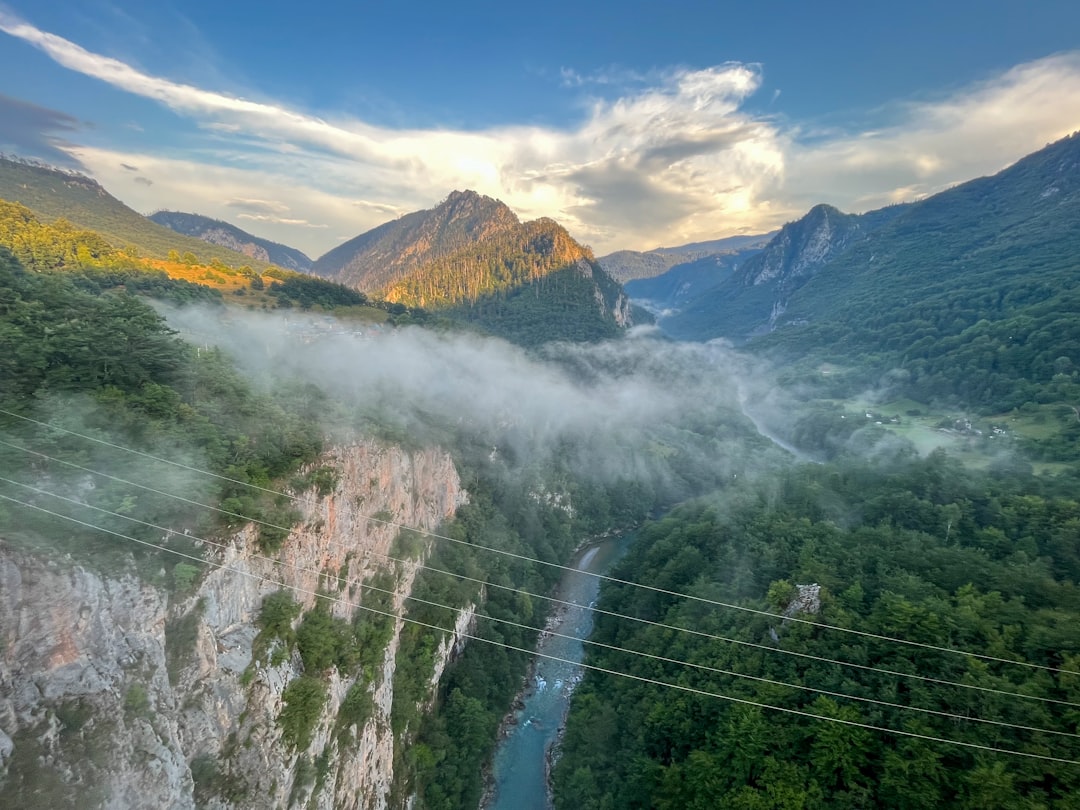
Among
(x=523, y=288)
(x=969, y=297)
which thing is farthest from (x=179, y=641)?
(x=523, y=288)

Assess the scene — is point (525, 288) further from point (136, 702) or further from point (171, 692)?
point (136, 702)

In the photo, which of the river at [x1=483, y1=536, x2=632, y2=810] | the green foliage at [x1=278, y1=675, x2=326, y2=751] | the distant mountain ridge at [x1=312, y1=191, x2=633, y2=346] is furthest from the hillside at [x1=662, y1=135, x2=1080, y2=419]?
the green foliage at [x1=278, y1=675, x2=326, y2=751]

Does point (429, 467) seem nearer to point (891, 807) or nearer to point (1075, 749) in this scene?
point (891, 807)

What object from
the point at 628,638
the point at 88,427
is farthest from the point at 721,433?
the point at 88,427

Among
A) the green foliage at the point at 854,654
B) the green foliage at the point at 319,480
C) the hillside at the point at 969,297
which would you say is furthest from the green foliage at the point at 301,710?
the hillside at the point at 969,297

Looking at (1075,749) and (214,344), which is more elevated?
(214,344)

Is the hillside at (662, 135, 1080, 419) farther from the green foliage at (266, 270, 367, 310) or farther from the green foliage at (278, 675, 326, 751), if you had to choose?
the green foliage at (266, 270, 367, 310)
